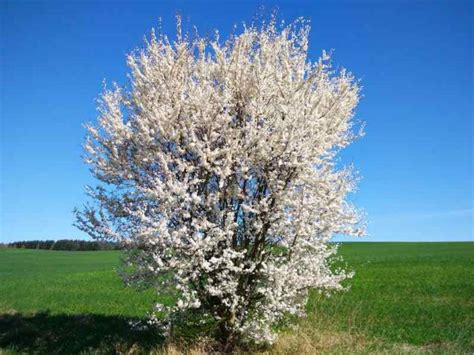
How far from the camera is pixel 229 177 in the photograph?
11758 millimetres

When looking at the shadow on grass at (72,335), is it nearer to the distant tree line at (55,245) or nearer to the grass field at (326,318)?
the grass field at (326,318)

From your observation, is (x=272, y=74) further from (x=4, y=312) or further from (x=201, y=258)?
(x=4, y=312)

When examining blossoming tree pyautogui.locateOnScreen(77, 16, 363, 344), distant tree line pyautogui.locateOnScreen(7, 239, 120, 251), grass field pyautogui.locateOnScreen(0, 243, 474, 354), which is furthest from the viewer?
distant tree line pyautogui.locateOnScreen(7, 239, 120, 251)

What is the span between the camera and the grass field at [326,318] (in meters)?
13.7

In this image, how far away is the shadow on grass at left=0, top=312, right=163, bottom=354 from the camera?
572 inches

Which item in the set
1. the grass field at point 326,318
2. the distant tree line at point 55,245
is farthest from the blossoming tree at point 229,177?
the distant tree line at point 55,245

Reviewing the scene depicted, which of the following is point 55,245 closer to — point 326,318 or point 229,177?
point 326,318

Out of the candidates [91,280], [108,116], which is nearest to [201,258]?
[108,116]

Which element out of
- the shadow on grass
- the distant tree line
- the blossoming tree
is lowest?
the shadow on grass

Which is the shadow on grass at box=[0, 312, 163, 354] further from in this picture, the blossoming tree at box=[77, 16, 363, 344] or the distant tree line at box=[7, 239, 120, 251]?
the distant tree line at box=[7, 239, 120, 251]

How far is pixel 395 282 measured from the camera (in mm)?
29172

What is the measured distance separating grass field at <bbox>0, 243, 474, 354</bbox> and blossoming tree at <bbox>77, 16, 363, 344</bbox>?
1990 millimetres

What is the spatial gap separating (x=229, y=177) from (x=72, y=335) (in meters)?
9.79

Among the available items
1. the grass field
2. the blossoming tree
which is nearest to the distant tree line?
the grass field
